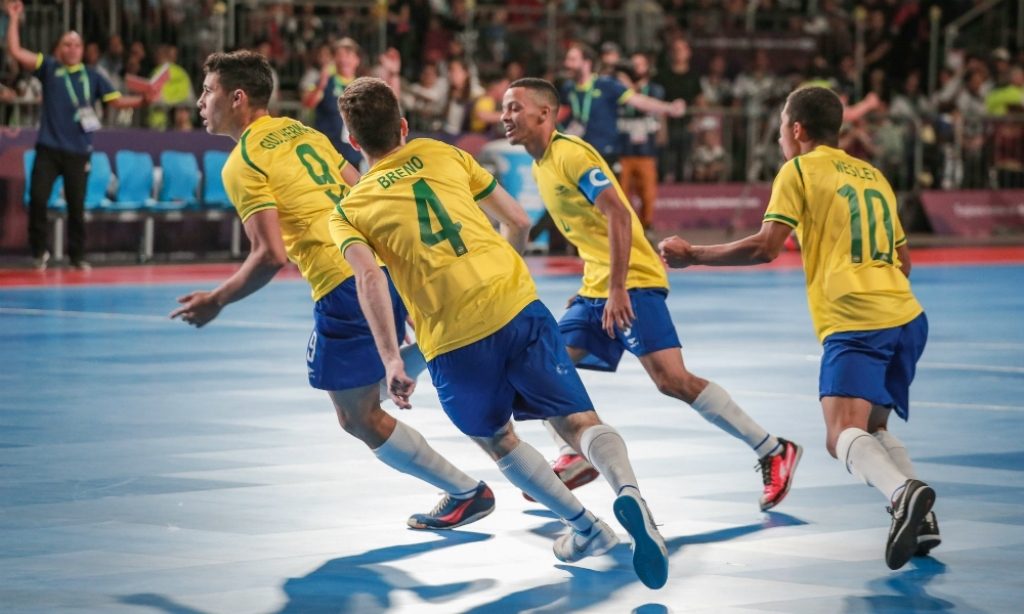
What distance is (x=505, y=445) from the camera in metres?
6.89

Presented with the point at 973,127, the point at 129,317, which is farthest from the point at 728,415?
the point at 973,127

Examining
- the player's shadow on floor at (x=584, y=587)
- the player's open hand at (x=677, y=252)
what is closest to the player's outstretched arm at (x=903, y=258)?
the player's open hand at (x=677, y=252)

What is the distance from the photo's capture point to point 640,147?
77.2 ft

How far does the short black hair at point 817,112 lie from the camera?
24.7 ft

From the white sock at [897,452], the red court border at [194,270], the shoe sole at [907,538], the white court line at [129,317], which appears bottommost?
the red court border at [194,270]

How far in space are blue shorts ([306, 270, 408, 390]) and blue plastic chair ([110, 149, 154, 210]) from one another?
14.6 meters

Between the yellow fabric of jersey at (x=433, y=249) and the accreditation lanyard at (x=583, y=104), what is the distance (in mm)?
16109

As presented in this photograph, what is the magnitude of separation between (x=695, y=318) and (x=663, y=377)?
8.21 metres

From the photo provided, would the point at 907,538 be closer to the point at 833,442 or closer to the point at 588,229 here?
the point at 833,442

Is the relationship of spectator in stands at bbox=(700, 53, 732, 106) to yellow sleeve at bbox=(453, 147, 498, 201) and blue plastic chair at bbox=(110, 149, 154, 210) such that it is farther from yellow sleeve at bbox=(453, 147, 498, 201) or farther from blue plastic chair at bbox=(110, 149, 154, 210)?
yellow sleeve at bbox=(453, 147, 498, 201)

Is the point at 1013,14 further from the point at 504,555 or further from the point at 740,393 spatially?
the point at 504,555

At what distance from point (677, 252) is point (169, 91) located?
55.8 feet

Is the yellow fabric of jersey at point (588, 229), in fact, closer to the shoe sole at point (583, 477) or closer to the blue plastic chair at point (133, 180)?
the shoe sole at point (583, 477)

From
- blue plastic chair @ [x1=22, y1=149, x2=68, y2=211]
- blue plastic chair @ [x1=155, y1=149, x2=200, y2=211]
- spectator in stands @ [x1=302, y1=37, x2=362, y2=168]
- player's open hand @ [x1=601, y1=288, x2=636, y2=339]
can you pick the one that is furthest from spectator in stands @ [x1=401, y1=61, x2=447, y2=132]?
player's open hand @ [x1=601, y1=288, x2=636, y2=339]
